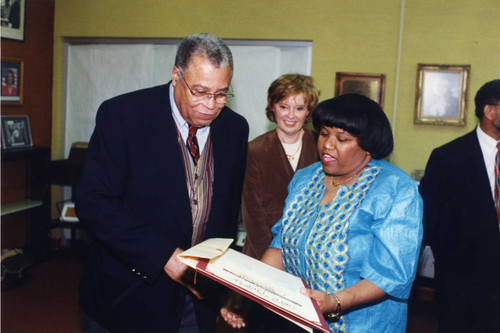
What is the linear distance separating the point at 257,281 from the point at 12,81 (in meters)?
3.91

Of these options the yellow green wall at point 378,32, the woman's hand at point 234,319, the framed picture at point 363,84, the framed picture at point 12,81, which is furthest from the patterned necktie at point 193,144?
the framed picture at point 12,81

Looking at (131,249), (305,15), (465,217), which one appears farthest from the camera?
(305,15)

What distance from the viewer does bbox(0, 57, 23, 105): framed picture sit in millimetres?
4149

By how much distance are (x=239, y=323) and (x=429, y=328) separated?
2412 mm

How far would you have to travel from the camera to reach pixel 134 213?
1.56 metres

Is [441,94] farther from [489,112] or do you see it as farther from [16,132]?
[16,132]

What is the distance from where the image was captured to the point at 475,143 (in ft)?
8.38

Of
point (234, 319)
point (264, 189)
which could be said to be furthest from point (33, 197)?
point (234, 319)

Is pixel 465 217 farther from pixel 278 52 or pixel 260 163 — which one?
pixel 278 52

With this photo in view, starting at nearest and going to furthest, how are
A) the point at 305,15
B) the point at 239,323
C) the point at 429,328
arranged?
the point at 239,323 → the point at 429,328 → the point at 305,15

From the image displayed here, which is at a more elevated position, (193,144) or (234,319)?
(193,144)

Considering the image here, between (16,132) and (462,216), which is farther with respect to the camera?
(16,132)

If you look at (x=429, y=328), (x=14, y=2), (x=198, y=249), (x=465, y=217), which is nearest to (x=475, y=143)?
(x=465, y=217)

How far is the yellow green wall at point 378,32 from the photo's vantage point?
377cm
